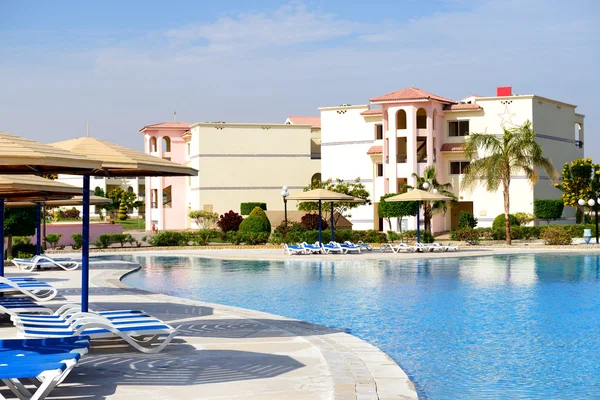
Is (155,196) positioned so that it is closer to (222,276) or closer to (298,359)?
(222,276)

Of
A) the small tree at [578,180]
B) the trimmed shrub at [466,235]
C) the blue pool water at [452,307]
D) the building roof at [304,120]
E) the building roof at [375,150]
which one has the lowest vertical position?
the blue pool water at [452,307]

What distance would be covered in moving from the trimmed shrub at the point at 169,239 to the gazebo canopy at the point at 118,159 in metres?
A: 26.7

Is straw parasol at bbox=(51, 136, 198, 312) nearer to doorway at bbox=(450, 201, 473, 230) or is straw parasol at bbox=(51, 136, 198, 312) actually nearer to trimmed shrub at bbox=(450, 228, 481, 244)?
trimmed shrub at bbox=(450, 228, 481, 244)

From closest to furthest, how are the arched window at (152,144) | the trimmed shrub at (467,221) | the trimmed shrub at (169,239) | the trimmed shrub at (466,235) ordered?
the trimmed shrub at (169,239)
the trimmed shrub at (466,235)
the trimmed shrub at (467,221)
the arched window at (152,144)

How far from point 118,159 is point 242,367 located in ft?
10.9

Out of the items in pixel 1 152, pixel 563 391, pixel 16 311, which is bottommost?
pixel 563 391

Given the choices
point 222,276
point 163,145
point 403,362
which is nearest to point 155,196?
point 163,145

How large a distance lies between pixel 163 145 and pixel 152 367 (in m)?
54.5

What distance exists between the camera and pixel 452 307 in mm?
16516

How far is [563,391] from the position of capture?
9508 millimetres

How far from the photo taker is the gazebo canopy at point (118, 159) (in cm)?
1066

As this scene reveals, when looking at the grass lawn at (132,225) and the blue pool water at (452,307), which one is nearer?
the blue pool water at (452,307)

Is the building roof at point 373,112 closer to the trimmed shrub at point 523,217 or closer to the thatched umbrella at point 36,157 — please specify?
the trimmed shrub at point 523,217

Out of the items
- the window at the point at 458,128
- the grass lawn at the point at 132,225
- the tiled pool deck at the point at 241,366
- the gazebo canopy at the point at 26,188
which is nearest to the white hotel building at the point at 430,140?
the window at the point at 458,128
